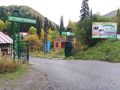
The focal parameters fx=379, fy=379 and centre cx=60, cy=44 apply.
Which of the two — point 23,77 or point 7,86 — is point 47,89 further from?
point 23,77

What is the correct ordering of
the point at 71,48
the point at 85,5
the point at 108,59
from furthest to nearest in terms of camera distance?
the point at 85,5, the point at 71,48, the point at 108,59

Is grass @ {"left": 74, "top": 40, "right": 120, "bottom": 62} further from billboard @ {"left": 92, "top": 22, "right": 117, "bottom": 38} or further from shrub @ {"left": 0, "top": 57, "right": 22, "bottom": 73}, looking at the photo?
shrub @ {"left": 0, "top": 57, "right": 22, "bottom": 73}

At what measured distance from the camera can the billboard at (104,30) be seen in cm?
4409

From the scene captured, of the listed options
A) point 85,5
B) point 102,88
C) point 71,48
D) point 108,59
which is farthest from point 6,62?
point 85,5

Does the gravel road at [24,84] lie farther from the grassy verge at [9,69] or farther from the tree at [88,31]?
the tree at [88,31]

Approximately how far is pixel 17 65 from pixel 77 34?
31.4 metres

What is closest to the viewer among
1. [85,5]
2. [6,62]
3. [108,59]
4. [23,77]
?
[23,77]

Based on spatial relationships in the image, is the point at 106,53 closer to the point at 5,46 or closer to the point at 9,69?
the point at 5,46

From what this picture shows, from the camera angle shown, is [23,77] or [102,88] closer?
Result: [102,88]

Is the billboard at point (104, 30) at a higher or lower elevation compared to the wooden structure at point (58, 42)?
higher

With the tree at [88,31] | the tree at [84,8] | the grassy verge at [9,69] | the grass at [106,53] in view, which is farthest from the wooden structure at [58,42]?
the grassy verge at [9,69]

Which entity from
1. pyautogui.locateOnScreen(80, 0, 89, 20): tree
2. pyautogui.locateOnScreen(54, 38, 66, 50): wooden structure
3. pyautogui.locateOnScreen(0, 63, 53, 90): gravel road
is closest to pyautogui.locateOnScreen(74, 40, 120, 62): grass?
pyautogui.locateOnScreen(0, 63, 53, 90): gravel road

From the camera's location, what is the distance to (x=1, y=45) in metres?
21.6

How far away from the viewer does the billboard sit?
44.1 meters
